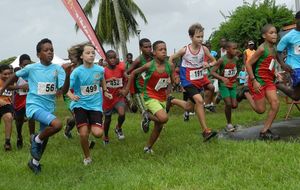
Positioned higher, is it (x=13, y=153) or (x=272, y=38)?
(x=272, y=38)

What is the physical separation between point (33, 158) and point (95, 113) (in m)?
1.13

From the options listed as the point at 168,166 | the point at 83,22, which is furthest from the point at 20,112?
the point at 168,166

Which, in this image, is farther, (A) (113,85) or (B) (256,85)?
(A) (113,85)

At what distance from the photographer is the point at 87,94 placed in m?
7.63

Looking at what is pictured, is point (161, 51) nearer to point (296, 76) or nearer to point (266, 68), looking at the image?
point (266, 68)

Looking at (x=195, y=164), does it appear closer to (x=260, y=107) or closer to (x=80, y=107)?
(x=80, y=107)

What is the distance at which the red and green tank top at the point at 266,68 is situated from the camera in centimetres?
837

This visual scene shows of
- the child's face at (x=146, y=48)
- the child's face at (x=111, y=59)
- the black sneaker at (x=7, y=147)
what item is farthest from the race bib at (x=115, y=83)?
the black sneaker at (x=7, y=147)

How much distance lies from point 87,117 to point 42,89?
81 centimetres

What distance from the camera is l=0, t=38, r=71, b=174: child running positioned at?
7266 mm

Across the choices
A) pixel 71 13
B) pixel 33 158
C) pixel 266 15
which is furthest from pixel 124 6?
pixel 33 158

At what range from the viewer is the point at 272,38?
8258 mm

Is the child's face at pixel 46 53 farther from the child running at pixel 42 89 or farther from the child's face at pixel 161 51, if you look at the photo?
the child's face at pixel 161 51

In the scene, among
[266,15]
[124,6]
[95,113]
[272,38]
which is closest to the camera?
[95,113]
